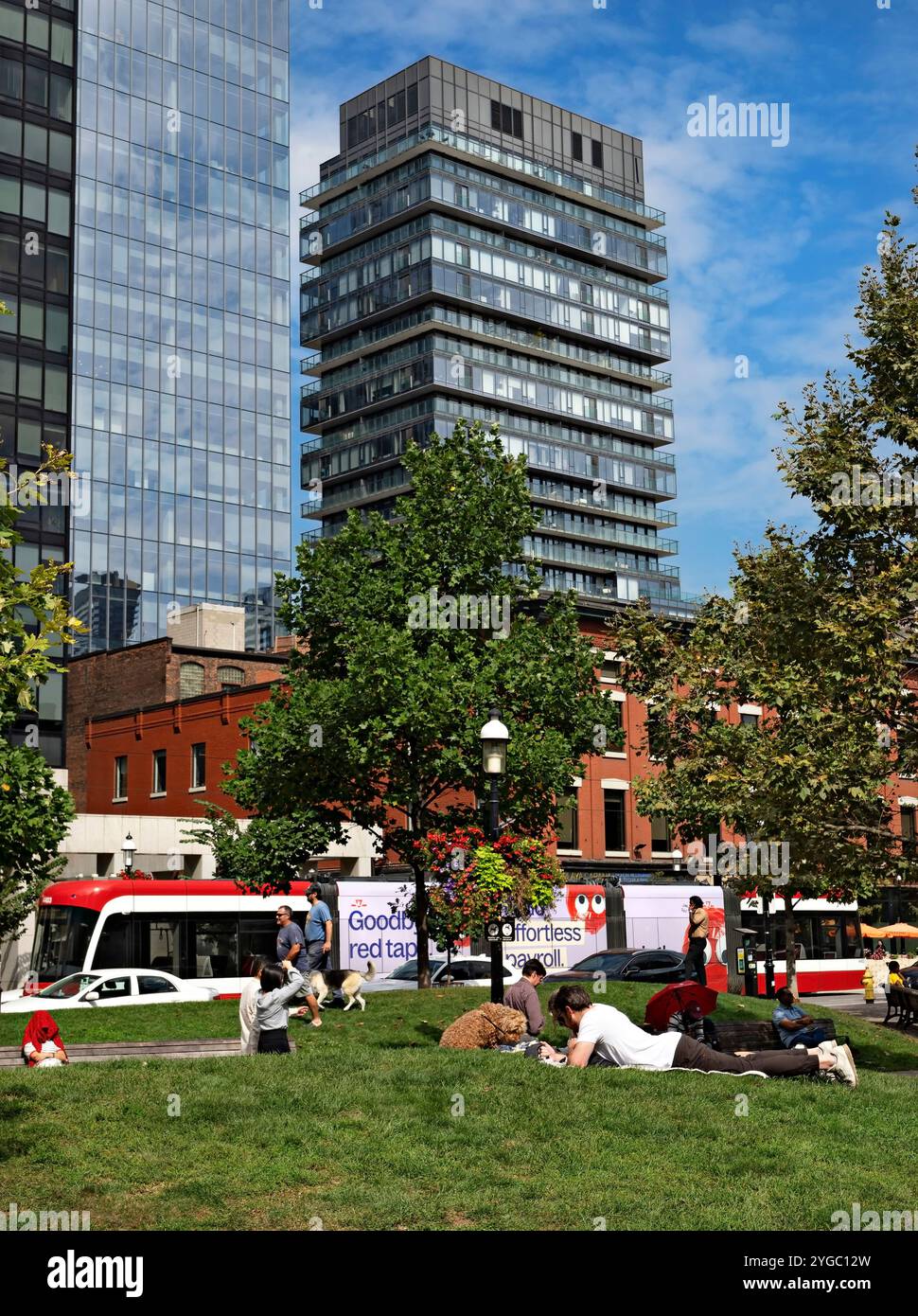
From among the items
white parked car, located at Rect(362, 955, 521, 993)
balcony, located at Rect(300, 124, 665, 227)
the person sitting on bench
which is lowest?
white parked car, located at Rect(362, 955, 521, 993)

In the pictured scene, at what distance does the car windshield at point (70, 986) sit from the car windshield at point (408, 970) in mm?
12566

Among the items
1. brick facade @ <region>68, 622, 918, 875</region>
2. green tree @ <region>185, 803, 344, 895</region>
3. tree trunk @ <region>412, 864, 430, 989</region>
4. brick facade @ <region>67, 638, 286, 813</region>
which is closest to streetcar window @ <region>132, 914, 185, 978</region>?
green tree @ <region>185, 803, 344, 895</region>

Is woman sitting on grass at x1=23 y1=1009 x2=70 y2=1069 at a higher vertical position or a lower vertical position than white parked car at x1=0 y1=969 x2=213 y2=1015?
higher

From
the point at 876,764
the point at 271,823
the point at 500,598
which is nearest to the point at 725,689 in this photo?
the point at 500,598

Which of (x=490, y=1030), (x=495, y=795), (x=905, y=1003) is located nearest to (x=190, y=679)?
(x=905, y=1003)

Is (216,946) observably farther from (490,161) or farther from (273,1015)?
(490,161)

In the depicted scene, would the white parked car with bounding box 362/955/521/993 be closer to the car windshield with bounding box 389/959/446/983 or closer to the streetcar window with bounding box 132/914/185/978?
the car windshield with bounding box 389/959/446/983

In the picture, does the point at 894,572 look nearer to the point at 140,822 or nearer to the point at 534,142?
the point at 140,822

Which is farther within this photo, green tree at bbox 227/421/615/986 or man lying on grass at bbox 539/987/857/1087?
green tree at bbox 227/421/615/986

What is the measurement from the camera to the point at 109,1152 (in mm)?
11156

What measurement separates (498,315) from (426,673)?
10194cm

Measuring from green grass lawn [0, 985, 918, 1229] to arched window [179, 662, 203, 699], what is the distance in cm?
5046

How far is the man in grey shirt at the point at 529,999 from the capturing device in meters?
17.4

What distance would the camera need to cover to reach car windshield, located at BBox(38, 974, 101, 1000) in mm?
31672
